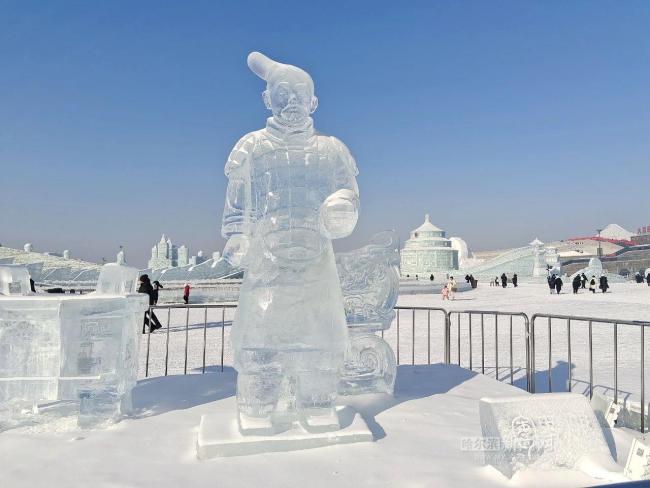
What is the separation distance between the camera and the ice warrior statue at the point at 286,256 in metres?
2.75

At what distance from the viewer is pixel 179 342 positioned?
28.0 ft

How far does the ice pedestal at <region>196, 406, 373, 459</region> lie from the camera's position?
2.58 metres

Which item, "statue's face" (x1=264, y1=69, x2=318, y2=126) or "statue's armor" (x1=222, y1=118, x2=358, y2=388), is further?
"statue's face" (x1=264, y1=69, x2=318, y2=126)

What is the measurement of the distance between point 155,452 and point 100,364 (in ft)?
2.62

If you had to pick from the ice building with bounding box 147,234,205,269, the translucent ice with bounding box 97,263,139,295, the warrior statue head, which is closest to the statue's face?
the warrior statue head

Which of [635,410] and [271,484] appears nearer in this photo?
[271,484]

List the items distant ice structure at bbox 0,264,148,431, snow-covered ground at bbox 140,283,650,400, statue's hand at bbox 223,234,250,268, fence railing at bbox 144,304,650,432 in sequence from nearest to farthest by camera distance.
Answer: statue's hand at bbox 223,234,250,268 < distant ice structure at bbox 0,264,148,431 < fence railing at bbox 144,304,650,432 < snow-covered ground at bbox 140,283,650,400

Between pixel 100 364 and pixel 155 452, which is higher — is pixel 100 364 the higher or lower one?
the higher one

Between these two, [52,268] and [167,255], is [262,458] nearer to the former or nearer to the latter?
[52,268]

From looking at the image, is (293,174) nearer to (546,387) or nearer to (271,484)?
(271,484)

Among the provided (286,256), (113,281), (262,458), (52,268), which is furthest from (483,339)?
(52,268)

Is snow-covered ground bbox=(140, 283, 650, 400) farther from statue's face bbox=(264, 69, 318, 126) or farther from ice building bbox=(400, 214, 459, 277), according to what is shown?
ice building bbox=(400, 214, 459, 277)

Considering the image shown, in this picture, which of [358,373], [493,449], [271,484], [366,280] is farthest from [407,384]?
[271,484]

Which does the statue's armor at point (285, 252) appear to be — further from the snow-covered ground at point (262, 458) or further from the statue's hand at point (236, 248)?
the snow-covered ground at point (262, 458)
